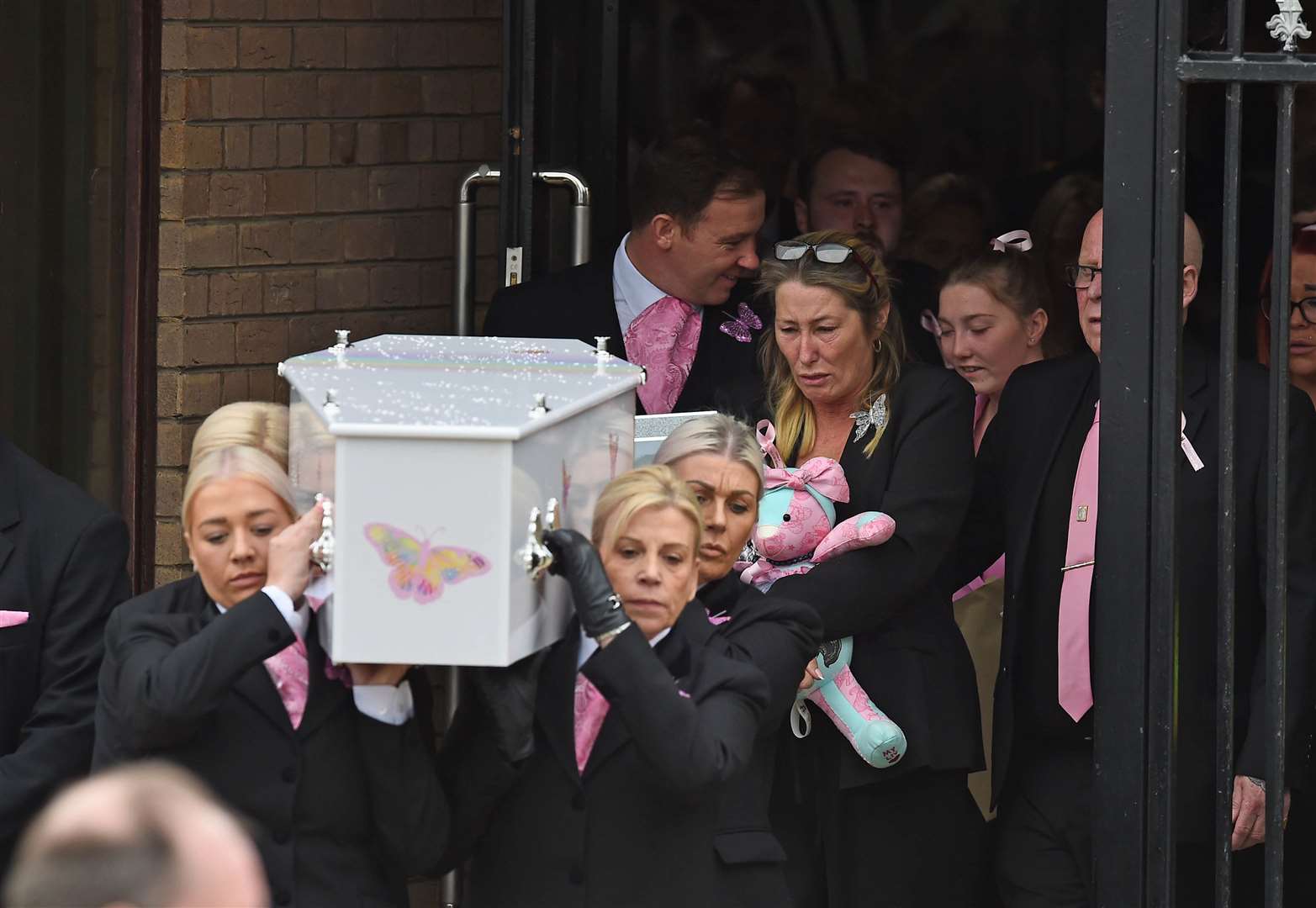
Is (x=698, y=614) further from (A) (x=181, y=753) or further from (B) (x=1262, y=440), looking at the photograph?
(B) (x=1262, y=440)

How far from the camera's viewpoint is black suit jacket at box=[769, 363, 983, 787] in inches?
156

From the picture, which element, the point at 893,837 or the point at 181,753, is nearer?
the point at 181,753

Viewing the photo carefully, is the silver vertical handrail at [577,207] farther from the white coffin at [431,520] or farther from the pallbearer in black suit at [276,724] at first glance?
the white coffin at [431,520]

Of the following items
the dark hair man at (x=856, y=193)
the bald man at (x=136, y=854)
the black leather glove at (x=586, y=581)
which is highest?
the dark hair man at (x=856, y=193)

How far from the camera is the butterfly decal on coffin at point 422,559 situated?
116 inches

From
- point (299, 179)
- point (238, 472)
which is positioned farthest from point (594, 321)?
point (238, 472)

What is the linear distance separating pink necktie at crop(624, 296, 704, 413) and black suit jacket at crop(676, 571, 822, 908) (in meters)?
1.02

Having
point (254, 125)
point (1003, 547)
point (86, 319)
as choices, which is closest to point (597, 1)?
point (254, 125)

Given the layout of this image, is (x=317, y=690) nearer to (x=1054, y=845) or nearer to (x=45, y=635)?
(x=45, y=635)

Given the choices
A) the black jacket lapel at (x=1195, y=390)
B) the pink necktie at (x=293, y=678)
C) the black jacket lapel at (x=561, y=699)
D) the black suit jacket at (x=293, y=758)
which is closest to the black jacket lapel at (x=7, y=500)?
the black suit jacket at (x=293, y=758)

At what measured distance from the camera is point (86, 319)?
487 centimetres

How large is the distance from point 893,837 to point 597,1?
223cm

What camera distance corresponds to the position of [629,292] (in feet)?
15.7

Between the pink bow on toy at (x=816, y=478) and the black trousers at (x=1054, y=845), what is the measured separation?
0.63 meters
